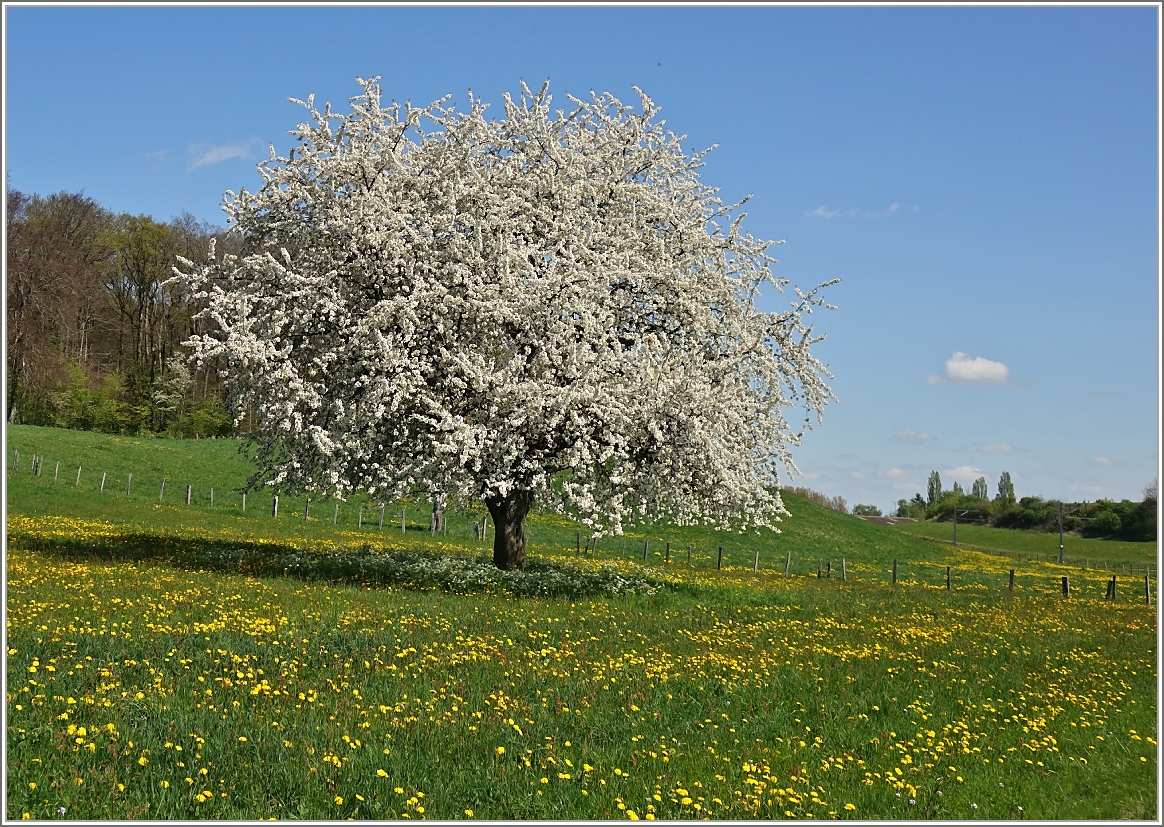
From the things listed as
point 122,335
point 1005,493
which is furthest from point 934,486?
point 122,335

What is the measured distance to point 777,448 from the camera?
27.0m

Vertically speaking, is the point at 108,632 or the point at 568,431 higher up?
the point at 568,431

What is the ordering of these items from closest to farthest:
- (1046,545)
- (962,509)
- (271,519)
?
(271,519), (1046,545), (962,509)

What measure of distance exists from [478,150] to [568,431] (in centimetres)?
874

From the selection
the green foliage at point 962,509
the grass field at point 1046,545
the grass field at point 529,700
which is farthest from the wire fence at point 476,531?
the green foliage at point 962,509

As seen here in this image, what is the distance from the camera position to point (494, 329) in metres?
23.5

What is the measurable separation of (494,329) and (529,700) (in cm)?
1269

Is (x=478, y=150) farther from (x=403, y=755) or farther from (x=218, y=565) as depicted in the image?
(x=403, y=755)

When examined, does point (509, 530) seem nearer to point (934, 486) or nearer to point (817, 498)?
point (817, 498)

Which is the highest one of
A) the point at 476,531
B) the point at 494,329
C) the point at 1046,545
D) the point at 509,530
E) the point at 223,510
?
the point at 494,329

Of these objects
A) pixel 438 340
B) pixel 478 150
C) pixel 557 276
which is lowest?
pixel 438 340

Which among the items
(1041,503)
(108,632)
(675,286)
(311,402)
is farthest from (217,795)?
(1041,503)

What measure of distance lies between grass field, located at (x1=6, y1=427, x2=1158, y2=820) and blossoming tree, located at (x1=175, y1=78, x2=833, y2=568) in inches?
130

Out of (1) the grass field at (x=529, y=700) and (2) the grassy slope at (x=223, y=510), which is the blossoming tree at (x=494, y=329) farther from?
(2) the grassy slope at (x=223, y=510)
